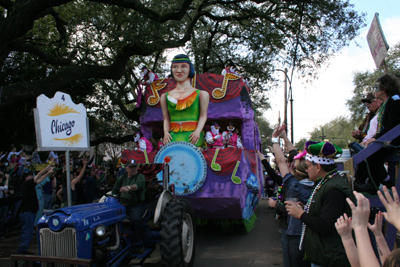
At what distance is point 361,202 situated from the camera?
1.88 m

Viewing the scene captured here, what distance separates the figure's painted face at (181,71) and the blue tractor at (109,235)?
2.40m

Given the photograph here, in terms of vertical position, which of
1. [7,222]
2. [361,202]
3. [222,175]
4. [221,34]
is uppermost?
[221,34]

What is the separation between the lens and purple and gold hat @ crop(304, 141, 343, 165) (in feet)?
8.74

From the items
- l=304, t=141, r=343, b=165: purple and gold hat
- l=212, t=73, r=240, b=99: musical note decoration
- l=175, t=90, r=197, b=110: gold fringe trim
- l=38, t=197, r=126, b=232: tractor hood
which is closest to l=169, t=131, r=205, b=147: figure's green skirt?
l=175, t=90, r=197, b=110: gold fringe trim

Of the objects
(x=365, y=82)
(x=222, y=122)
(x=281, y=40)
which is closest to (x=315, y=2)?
(x=281, y=40)

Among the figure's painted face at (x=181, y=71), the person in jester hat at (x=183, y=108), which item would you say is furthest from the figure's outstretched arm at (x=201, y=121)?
the figure's painted face at (x=181, y=71)

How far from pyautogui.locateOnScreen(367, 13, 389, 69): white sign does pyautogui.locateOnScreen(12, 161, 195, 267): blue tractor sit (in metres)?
3.18

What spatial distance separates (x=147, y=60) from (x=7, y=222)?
1313 centimetres

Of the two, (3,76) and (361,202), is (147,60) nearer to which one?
(3,76)

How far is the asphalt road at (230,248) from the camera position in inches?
217

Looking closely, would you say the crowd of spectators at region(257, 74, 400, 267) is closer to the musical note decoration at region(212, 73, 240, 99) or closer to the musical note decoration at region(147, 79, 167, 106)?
the musical note decoration at region(212, 73, 240, 99)

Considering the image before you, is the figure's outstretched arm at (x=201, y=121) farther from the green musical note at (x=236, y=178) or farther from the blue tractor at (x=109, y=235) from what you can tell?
the blue tractor at (x=109, y=235)

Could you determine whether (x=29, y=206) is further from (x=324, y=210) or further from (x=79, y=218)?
(x=324, y=210)

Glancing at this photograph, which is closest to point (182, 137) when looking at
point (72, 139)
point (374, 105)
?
point (72, 139)
